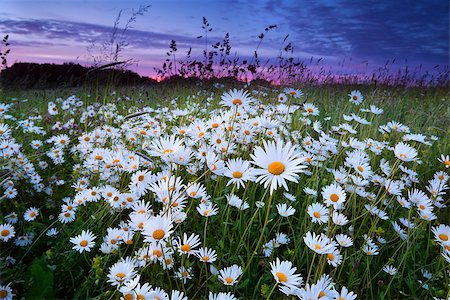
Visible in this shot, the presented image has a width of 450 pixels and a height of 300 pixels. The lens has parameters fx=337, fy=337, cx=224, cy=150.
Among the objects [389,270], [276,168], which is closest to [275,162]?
[276,168]

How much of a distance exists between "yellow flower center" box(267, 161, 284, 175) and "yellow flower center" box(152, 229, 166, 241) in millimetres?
370

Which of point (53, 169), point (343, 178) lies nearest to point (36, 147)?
point (53, 169)

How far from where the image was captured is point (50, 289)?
1205 mm

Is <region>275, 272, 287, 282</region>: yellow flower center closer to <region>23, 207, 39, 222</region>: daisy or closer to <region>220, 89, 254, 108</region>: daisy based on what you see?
<region>220, 89, 254, 108</region>: daisy

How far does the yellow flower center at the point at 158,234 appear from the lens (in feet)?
3.28

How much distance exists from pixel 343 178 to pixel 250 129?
0.65 meters

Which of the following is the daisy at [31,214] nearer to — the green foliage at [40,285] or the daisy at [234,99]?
the green foliage at [40,285]

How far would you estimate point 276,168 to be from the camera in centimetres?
99

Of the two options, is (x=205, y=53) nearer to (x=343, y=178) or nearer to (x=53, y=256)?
(x=343, y=178)

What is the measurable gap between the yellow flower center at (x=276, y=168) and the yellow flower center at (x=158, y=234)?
1.21ft

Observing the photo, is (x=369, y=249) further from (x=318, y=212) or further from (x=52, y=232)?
(x=52, y=232)

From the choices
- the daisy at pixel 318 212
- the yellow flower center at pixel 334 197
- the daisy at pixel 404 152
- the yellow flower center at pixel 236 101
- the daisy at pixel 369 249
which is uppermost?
the yellow flower center at pixel 236 101

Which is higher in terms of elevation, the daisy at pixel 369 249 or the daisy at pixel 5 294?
the daisy at pixel 369 249

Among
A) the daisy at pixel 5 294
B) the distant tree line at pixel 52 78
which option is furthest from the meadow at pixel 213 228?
the distant tree line at pixel 52 78
